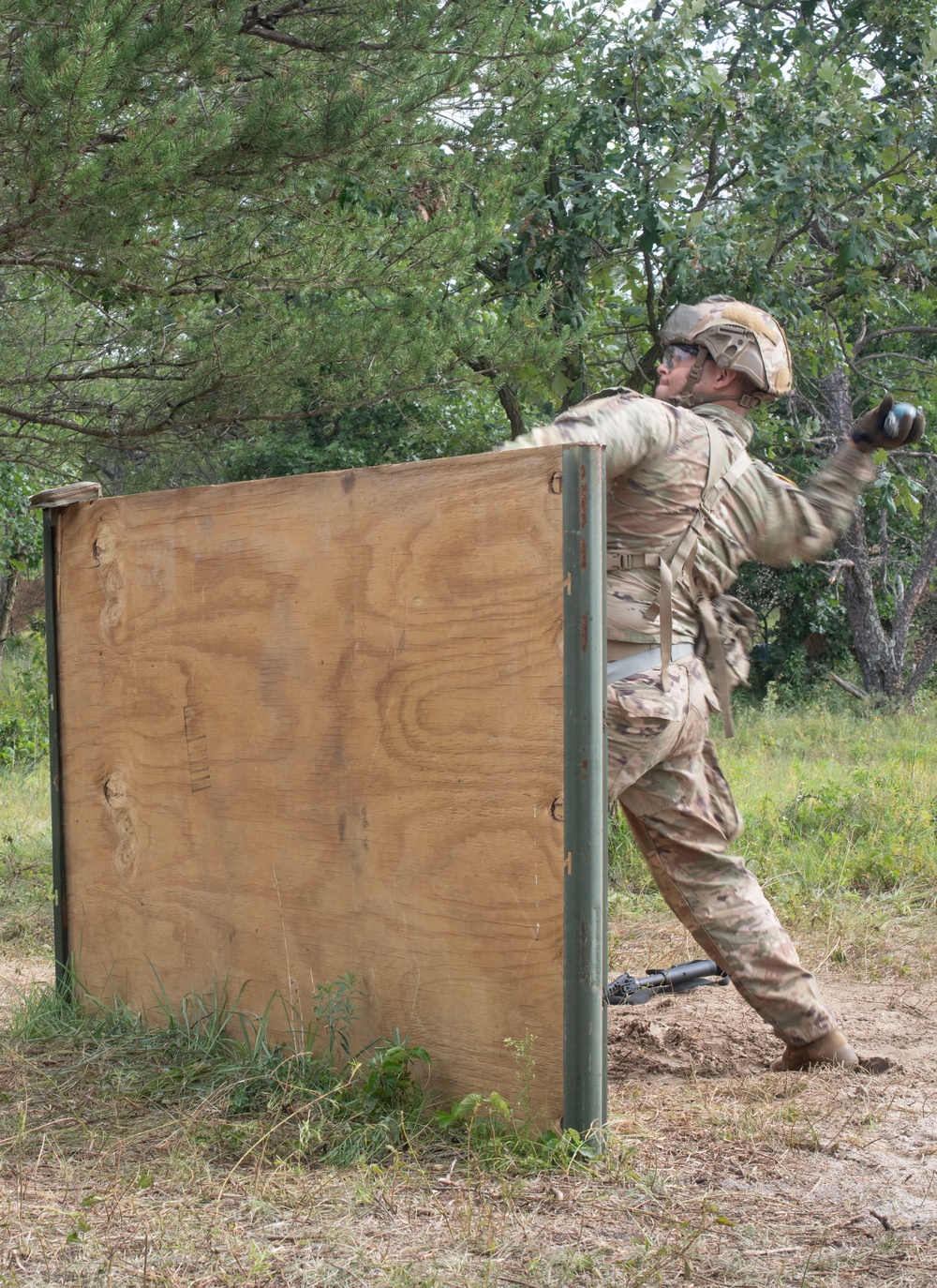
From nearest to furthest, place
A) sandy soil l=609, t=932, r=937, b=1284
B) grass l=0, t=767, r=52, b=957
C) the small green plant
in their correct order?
sandy soil l=609, t=932, r=937, b=1284 < the small green plant < grass l=0, t=767, r=52, b=957

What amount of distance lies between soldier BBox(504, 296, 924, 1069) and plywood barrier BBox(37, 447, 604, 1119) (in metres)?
0.50

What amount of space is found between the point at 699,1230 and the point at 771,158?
5524 mm

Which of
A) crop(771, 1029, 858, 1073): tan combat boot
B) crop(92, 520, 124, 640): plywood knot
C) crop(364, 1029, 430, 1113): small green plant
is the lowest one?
crop(771, 1029, 858, 1073): tan combat boot

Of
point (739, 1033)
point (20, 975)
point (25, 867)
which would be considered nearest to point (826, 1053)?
point (739, 1033)

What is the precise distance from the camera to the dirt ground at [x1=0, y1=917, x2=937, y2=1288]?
2.12 m

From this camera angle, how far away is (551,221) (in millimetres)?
6660

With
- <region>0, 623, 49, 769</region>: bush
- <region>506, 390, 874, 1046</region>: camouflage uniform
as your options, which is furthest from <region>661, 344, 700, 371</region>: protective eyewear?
<region>0, 623, 49, 769</region>: bush

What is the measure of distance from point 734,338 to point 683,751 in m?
1.15

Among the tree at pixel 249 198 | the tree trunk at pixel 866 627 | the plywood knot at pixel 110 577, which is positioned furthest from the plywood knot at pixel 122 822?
the tree trunk at pixel 866 627

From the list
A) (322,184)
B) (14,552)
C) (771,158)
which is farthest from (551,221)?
(14,552)

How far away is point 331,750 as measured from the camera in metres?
3.01

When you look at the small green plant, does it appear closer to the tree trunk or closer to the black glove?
the black glove

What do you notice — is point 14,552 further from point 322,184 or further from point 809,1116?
point 809,1116

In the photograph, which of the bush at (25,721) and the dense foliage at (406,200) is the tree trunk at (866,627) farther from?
the bush at (25,721)
